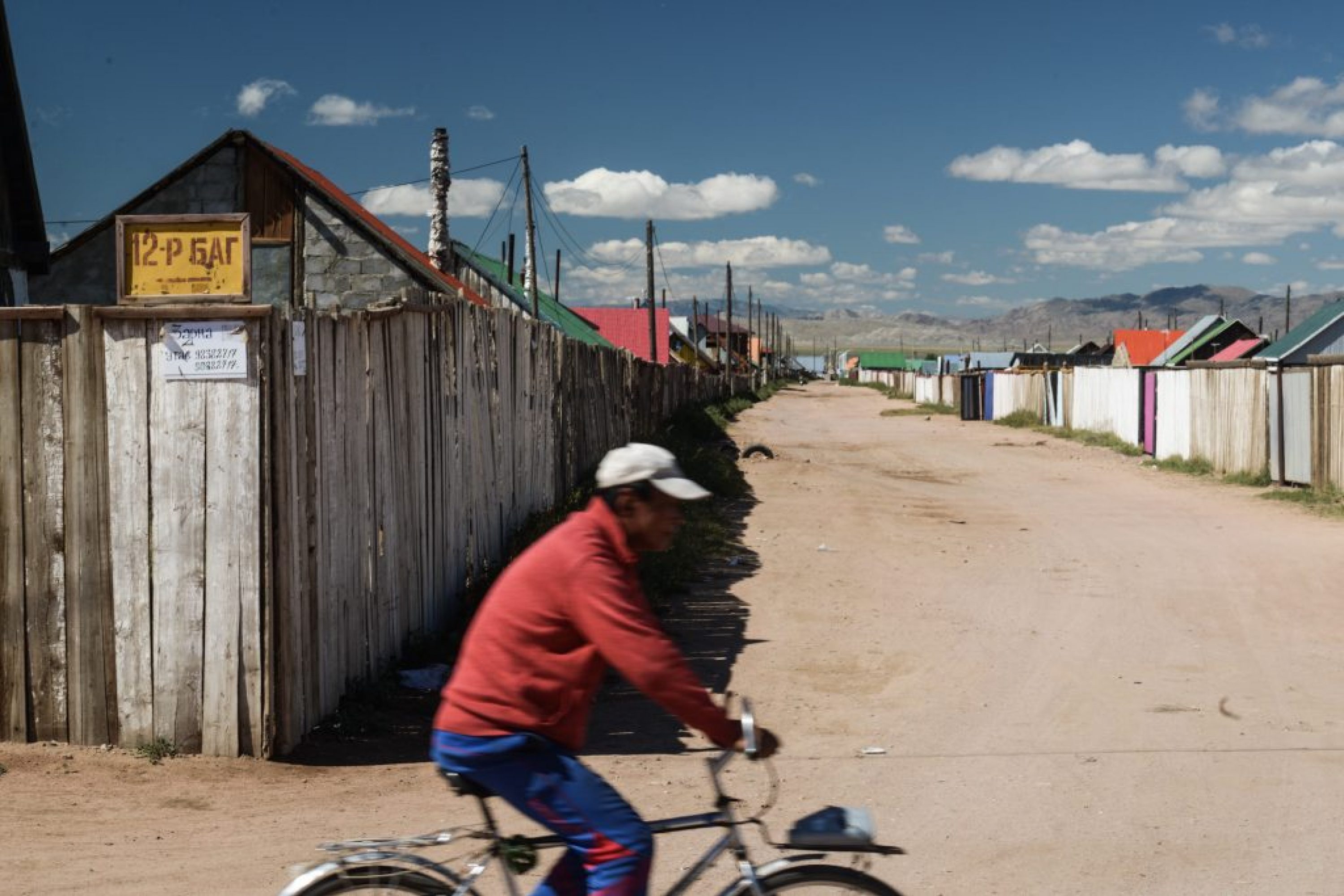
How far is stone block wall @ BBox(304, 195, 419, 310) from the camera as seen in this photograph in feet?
71.9

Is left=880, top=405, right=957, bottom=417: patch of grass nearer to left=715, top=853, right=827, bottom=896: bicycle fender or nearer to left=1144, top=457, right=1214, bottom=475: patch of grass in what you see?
left=1144, top=457, right=1214, bottom=475: patch of grass

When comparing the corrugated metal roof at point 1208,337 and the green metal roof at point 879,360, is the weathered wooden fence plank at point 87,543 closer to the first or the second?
the corrugated metal roof at point 1208,337

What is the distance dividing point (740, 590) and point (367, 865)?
8.43 metres

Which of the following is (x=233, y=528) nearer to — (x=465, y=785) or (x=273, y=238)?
(x=465, y=785)

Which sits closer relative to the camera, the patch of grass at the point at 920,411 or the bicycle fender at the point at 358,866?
the bicycle fender at the point at 358,866

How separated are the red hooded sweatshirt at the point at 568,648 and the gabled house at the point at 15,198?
1422 cm

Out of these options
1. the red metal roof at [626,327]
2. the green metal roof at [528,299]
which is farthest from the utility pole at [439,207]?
the red metal roof at [626,327]

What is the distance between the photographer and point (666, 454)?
3.63 m

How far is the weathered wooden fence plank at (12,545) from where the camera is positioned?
6.57m

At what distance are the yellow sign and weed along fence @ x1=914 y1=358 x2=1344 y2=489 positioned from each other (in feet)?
51.5

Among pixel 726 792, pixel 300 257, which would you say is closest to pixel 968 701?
pixel 726 792

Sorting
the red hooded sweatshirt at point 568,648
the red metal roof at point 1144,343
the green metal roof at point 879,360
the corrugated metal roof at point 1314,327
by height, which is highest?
the green metal roof at point 879,360

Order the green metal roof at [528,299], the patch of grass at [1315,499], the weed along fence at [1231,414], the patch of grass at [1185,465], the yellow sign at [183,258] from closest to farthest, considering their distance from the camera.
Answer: the yellow sign at [183,258]
the patch of grass at [1315,499]
the weed along fence at [1231,414]
the patch of grass at [1185,465]
the green metal roof at [528,299]

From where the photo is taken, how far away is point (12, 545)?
659 cm
